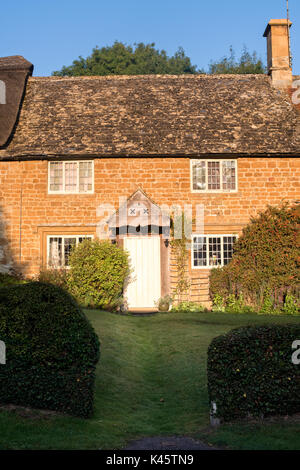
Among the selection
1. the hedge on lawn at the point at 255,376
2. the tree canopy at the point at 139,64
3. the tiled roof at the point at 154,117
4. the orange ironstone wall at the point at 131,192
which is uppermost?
the tree canopy at the point at 139,64

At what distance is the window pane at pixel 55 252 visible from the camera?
19.8 metres

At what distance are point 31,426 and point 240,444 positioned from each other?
8.91ft

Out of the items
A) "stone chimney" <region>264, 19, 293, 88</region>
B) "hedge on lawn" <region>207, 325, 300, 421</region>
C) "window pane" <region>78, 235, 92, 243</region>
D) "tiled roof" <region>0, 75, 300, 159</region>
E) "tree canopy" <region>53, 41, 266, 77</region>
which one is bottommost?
"hedge on lawn" <region>207, 325, 300, 421</region>

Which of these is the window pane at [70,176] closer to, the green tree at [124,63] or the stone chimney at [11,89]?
the stone chimney at [11,89]

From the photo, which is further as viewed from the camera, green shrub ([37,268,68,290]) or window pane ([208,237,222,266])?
window pane ([208,237,222,266])

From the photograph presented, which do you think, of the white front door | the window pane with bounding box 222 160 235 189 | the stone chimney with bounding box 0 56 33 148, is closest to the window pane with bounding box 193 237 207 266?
the white front door

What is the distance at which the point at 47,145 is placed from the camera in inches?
790

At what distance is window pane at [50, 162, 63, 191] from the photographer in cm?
2020

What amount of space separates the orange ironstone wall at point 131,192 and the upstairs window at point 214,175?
26 centimetres

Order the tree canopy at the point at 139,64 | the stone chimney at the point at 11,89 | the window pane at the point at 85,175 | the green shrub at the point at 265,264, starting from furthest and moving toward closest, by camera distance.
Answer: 1. the tree canopy at the point at 139,64
2. the stone chimney at the point at 11,89
3. the window pane at the point at 85,175
4. the green shrub at the point at 265,264

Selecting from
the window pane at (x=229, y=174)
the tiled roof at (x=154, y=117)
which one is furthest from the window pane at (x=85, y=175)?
the window pane at (x=229, y=174)

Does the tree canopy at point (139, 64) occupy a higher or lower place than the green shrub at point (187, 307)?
higher

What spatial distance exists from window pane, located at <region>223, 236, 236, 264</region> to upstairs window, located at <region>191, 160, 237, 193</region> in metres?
1.91

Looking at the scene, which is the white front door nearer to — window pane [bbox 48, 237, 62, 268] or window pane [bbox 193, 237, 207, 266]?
window pane [bbox 193, 237, 207, 266]
